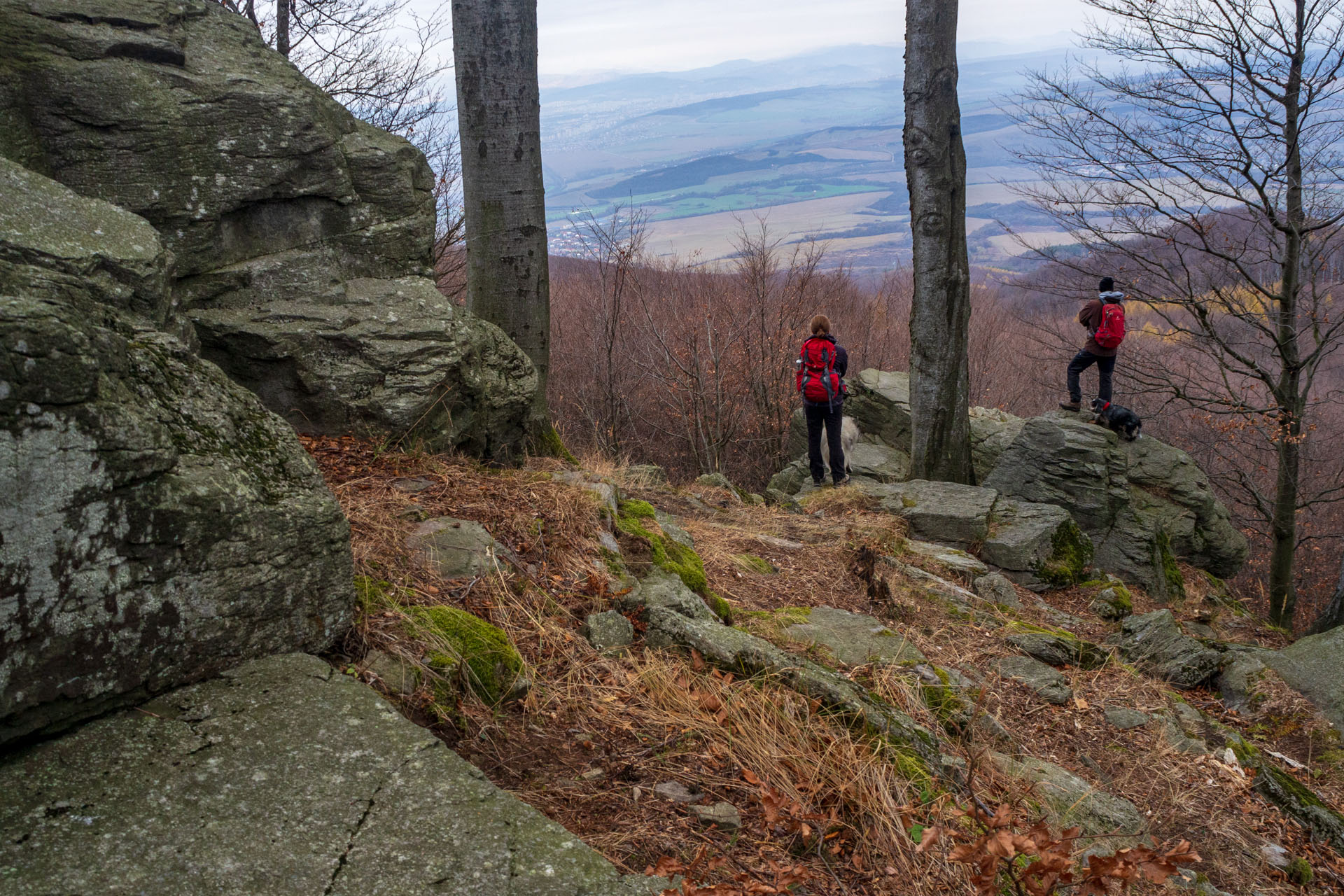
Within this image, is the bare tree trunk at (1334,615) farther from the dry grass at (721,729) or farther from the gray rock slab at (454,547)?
the gray rock slab at (454,547)

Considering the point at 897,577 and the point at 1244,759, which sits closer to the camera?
Answer: the point at 1244,759

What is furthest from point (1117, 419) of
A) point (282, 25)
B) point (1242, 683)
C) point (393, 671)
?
point (282, 25)

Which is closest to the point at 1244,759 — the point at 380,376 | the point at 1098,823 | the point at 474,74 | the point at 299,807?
the point at 1098,823

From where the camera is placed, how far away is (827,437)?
10242mm

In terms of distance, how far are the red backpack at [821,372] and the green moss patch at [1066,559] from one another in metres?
2.98

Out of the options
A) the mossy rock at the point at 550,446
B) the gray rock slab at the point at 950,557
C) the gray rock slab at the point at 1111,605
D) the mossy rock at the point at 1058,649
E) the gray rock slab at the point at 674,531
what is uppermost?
the mossy rock at the point at 550,446

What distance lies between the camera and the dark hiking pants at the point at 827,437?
32.6ft

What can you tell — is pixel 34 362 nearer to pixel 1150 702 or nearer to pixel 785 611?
pixel 785 611

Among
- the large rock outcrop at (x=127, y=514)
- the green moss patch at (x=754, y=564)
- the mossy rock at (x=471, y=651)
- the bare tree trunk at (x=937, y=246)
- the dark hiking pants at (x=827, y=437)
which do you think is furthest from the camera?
the dark hiking pants at (x=827, y=437)

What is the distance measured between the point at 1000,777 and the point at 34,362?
134 inches

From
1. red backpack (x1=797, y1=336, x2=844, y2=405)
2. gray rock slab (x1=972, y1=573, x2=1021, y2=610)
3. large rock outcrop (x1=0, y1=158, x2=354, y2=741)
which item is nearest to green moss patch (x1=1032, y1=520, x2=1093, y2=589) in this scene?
gray rock slab (x1=972, y1=573, x2=1021, y2=610)

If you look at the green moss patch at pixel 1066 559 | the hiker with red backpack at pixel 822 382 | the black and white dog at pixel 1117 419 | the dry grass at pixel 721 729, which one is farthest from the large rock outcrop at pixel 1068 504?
the dry grass at pixel 721 729

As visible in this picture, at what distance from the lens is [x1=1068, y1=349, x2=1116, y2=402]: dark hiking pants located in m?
10.7

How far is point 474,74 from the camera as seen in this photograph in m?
6.37
